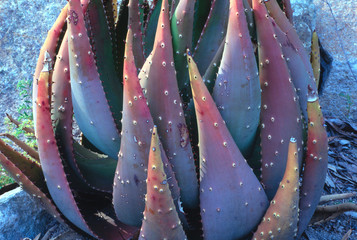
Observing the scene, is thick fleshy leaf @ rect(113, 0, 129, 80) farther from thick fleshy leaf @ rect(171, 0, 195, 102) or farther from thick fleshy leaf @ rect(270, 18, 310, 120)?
thick fleshy leaf @ rect(270, 18, 310, 120)

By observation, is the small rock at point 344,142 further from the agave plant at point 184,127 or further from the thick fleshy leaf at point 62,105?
the thick fleshy leaf at point 62,105

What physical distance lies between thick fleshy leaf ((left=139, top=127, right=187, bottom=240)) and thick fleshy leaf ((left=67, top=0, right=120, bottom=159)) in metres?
0.32

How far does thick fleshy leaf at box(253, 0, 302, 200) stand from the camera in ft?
4.21

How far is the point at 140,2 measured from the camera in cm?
166

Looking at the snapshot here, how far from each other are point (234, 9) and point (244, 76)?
19 centimetres

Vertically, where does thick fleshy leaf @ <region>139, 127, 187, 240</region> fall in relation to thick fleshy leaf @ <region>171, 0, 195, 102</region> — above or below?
below

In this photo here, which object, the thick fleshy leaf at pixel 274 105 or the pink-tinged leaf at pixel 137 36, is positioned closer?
the thick fleshy leaf at pixel 274 105

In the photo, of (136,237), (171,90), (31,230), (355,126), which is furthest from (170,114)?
(355,126)


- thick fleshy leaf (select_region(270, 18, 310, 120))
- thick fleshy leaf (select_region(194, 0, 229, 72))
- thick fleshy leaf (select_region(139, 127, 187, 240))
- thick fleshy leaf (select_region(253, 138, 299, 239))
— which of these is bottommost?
thick fleshy leaf (select_region(253, 138, 299, 239))

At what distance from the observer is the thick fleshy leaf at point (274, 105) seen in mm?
1284

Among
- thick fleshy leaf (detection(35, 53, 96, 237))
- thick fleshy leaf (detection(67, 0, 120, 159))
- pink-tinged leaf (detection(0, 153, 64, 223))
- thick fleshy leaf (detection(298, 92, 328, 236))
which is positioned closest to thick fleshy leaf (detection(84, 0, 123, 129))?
thick fleshy leaf (detection(67, 0, 120, 159))

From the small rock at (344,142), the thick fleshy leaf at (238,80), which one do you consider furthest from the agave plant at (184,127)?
the small rock at (344,142)

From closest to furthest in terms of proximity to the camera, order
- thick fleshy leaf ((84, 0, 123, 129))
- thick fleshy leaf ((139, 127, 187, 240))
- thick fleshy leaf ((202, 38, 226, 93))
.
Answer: thick fleshy leaf ((139, 127, 187, 240)) → thick fleshy leaf ((202, 38, 226, 93)) → thick fleshy leaf ((84, 0, 123, 129))

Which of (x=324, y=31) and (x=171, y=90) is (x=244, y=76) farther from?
(x=324, y=31)
